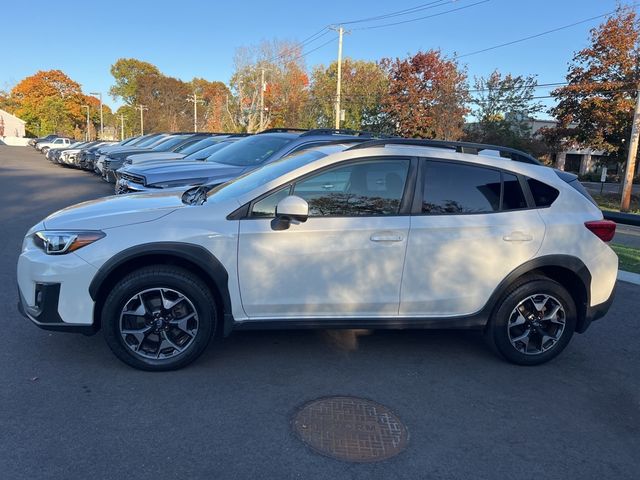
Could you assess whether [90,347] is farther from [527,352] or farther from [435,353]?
[527,352]

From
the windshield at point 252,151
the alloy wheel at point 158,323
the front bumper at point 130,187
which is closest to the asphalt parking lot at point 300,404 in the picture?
the alloy wheel at point 158,323

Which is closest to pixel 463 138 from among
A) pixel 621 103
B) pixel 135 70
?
pixel 621 103

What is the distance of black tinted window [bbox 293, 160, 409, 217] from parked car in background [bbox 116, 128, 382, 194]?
362 cm

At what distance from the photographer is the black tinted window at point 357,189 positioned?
4.03m

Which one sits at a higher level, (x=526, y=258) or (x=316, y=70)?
(x=316, y=70)

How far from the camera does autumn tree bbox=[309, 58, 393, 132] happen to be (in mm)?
44509

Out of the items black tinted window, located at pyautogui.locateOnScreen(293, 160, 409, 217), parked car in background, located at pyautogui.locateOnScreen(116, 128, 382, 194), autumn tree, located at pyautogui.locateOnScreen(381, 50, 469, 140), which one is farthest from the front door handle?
autumn tree, located at pyautogui.locateOnScreen(381, 50, 469, 140)

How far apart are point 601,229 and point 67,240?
163 inches

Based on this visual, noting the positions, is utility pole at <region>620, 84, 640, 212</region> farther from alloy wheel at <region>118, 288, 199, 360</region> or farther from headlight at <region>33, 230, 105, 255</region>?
headlight at <region>33, 230, 105, 255</region>

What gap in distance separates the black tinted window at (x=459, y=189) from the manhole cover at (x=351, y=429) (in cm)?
157

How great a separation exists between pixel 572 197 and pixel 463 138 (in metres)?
→ 27.9

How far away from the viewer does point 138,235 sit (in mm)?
3748

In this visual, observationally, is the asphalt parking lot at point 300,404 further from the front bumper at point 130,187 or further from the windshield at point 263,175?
the front bumper at point 130,187

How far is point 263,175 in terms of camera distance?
451 cm
